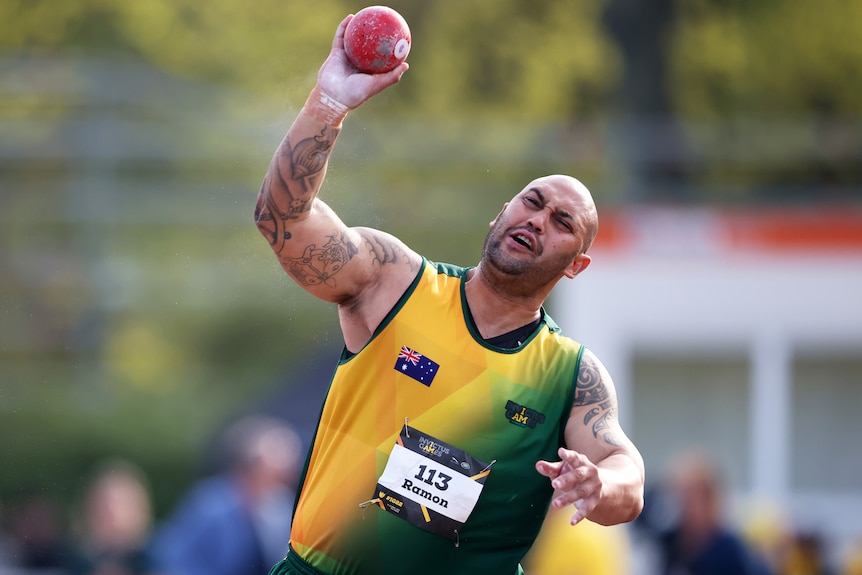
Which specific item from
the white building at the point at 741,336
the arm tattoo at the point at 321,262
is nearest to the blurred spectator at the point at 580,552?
the arm tattoo at the point at 321,262

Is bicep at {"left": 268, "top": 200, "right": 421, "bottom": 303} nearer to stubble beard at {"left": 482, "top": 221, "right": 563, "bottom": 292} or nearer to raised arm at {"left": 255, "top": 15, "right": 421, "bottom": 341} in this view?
raised arm at {"left": 255, "top": 15, "right": 421, "bottom": 341}

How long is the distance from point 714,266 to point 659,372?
170 cm

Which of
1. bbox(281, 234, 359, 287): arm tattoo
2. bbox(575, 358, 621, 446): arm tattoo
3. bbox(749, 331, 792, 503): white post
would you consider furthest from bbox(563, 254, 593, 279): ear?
bbox(749, 331, 792, 503): white post

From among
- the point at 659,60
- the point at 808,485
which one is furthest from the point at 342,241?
the point at 659,60

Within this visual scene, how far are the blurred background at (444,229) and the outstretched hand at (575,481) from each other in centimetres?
405

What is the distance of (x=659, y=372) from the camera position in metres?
16.8

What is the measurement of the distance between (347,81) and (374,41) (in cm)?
18

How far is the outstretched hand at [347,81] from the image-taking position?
4777 mm

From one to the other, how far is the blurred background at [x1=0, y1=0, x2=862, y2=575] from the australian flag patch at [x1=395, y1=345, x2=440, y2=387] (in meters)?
3.17

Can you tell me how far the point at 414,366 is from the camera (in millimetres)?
5062

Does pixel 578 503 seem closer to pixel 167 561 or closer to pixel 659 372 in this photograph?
pixel 167 561

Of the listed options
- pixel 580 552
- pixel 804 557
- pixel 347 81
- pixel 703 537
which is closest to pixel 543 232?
pixel 347 81

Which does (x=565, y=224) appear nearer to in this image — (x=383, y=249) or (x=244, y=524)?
(x=383, y=249)

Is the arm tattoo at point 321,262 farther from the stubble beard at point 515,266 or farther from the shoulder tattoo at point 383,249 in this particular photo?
the stubble beard at point 515,266
